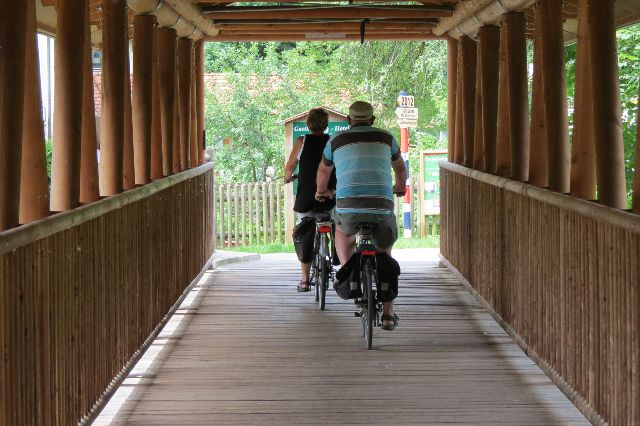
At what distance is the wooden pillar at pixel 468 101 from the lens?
10781 millimetres

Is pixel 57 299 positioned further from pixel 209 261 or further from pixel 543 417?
pixel 209 261

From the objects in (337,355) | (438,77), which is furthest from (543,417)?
(438,77)

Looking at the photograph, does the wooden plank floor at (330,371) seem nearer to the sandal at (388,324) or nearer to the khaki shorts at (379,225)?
the sandal at (388,324)

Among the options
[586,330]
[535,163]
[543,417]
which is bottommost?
[543,417]

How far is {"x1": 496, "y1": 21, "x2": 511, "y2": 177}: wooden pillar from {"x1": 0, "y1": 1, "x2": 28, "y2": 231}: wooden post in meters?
5.12

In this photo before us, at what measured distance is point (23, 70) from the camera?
13.4 ft

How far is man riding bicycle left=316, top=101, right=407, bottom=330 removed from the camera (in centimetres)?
736

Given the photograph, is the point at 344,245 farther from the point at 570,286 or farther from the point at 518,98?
the point at 570,286

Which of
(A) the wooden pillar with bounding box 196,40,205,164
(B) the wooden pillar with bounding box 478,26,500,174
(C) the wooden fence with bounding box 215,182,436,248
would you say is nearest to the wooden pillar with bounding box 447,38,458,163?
(B) the wooden pillar with bounding box 478,26,500,174

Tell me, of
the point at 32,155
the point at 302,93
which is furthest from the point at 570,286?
the point at 302,93

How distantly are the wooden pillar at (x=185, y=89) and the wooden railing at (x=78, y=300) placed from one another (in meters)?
2.97

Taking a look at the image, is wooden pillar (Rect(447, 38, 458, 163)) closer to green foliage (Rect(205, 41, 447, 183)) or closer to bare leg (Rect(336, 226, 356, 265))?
bare leg (Rect(336, 226, 356, 265))

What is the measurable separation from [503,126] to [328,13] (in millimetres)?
3646

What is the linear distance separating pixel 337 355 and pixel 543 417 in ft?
6.11
